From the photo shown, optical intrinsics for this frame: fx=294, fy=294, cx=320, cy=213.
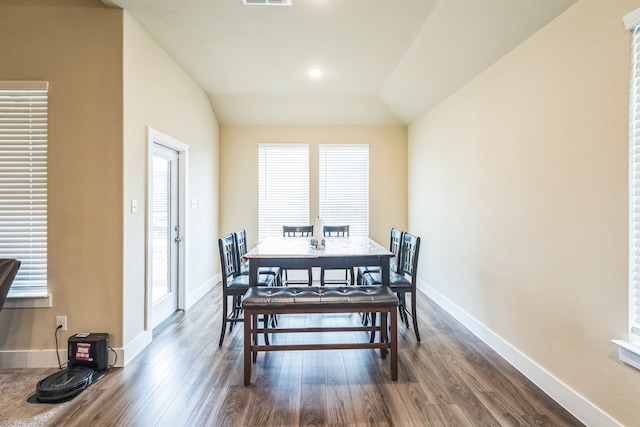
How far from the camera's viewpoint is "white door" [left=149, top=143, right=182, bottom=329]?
3043mm

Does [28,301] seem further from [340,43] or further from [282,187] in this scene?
[340,43]

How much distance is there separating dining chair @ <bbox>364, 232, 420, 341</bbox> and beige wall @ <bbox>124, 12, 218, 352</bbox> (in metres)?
2.20

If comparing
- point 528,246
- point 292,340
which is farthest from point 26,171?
point 528,246

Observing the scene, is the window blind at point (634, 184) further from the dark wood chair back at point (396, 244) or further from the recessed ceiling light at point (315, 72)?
the recessed ceiling light at point (315, 72)

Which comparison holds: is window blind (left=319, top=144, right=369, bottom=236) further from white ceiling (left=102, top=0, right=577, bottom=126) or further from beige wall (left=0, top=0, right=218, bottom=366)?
beige wall (left=0, top=0, right=218, bottom=366)

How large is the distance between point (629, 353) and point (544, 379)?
71 cm

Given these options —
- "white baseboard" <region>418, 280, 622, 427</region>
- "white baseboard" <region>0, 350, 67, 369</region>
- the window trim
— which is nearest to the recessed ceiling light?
the window trim

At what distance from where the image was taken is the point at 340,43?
2924mm

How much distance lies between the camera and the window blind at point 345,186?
4.99 meters

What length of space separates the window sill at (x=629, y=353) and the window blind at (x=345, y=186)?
3591mm

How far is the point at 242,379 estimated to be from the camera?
2.21 metres

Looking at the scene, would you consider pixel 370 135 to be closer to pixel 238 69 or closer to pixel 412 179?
pixel 412 179

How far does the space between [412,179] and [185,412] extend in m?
4.18

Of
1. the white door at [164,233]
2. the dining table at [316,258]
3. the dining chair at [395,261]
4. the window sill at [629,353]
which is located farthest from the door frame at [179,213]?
the window sill at [629,353]
